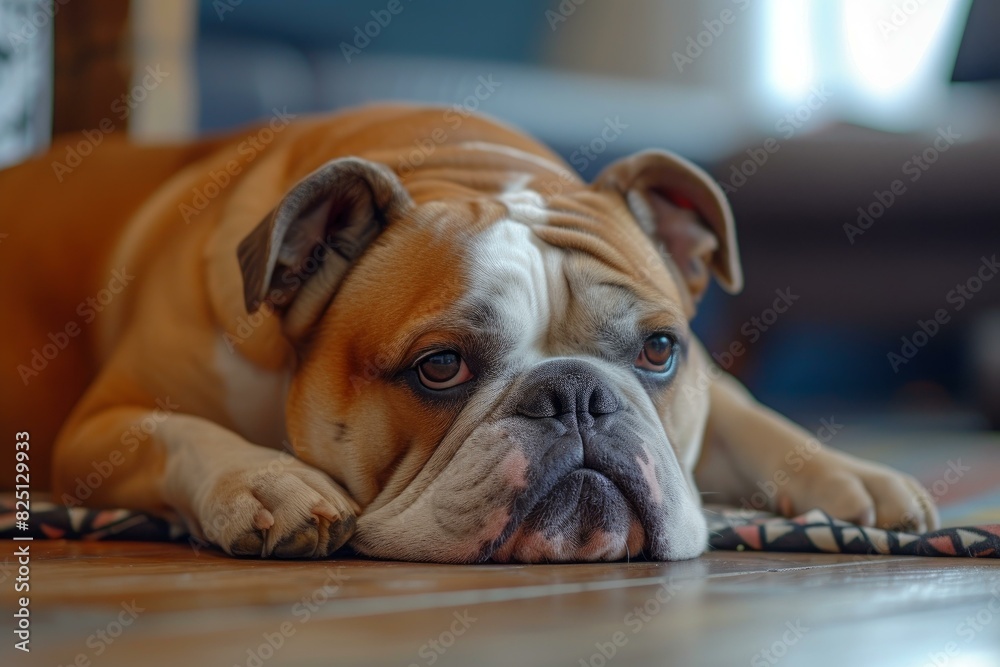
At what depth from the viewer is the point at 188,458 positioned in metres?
1.71

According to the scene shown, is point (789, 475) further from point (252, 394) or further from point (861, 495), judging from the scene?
point (252, 394)

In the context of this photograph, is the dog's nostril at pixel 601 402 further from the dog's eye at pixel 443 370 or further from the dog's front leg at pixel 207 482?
the dog's front leg at pixel 207 482

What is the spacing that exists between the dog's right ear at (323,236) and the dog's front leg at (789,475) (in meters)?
0.97

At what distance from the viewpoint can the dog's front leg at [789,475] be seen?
185 cm

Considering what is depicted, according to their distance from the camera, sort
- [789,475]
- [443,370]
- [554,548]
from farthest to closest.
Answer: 1. [789,475]
2. [443,370]
3. [554,548]

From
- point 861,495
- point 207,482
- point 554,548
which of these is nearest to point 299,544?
point 207,482

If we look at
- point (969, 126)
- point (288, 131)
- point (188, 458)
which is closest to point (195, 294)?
point (188, 458)

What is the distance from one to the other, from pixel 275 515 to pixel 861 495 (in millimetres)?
1100

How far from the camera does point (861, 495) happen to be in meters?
1.89

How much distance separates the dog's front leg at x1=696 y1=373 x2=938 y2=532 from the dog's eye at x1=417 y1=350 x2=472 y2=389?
805 mm

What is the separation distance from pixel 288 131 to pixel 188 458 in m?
1.01

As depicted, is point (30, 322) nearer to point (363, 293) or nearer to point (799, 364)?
point (363, 293)

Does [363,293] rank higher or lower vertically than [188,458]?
higher

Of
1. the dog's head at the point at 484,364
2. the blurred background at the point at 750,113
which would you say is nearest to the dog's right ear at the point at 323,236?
the dog's head at the point at 484,364
